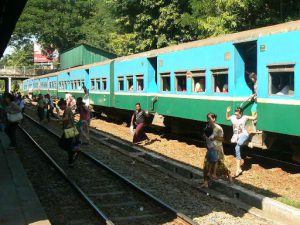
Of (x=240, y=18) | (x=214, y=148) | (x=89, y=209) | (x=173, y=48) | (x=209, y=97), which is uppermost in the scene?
(x=240, y=18)

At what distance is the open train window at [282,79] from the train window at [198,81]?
142 inches

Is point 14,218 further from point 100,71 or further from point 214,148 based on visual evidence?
point 100,71

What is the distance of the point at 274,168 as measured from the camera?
11.6 meters

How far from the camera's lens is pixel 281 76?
10.7 meters

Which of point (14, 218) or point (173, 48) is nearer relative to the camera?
point (14, 218)

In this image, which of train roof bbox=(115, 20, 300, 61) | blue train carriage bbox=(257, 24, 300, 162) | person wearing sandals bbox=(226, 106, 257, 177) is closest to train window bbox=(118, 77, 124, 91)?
train roof bbox=(115, 20, 300, 61)

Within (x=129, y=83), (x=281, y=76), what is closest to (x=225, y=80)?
(x=281, y=76)

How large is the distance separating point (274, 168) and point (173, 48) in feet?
20.6

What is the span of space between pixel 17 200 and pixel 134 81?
1235 centimetres

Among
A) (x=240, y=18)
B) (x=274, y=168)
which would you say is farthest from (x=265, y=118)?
(x=240, y=18)

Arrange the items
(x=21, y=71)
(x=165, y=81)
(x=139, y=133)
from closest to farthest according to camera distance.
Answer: (x=139, y=133) < (x=165, y=81) < (x=21, y=71)

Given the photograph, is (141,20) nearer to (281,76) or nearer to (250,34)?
(250,34)

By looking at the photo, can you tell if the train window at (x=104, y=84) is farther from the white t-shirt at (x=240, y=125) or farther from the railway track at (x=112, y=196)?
the white t-shirt at (x=240, y=125)

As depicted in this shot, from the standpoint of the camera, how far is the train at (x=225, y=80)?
1033 centimetres
